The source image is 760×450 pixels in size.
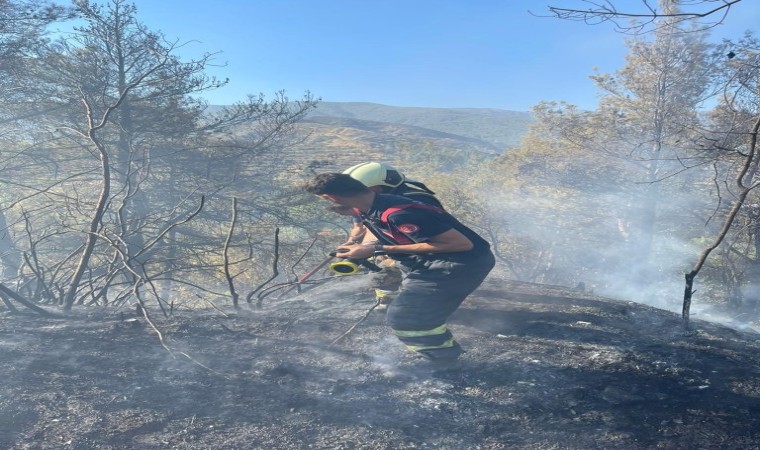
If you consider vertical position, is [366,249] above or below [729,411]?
above

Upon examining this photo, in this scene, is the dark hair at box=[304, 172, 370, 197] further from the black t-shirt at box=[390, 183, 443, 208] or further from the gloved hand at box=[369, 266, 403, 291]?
the gloved hand at box=[369, 266, 403, 291]

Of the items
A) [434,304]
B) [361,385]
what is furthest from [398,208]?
[361,385]

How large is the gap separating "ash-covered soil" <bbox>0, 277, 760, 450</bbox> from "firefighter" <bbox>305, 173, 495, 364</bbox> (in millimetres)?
325

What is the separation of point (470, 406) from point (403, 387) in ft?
1.59

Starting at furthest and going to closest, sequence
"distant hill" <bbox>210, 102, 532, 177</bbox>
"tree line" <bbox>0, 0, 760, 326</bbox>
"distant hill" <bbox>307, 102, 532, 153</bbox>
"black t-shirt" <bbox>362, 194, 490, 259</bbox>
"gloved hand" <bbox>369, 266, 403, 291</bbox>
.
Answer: "distant hill" <bbox>307, 102, 532, 153</bbox> < "distant hill" <bbox>210, 102, 532, 177</bbox> < "tree line" <bbox>0, 0, 760, 326</bbox> < "gloved hand" <bbox>369, 266, 403, 291</bbox> < "black t-shirt" <bbox>362, 194, 490, 259</bbox>

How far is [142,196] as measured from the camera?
430 inches

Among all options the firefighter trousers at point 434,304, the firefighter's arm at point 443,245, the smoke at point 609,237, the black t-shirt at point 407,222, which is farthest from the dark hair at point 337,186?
the smoke at point 609,237

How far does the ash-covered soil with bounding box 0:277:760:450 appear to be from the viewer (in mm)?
2699

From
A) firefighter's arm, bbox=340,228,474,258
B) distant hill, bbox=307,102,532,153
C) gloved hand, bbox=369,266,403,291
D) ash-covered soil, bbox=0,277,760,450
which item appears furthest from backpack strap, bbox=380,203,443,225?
distant hill, bbox=307,102,532,153

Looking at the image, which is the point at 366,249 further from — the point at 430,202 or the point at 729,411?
the point at 729,411

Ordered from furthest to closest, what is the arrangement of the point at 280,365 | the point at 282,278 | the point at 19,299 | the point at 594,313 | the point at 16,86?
the point at 282,278 < the point at 16,86 < the point at 594,313 < the point at 19,299 < the point at 280,365

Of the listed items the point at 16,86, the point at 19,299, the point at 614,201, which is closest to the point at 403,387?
the point at 19,299

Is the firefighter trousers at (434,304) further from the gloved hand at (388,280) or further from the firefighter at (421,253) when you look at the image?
the gloved hand at (388,280)

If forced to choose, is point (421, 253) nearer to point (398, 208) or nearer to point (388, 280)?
point (398, 208)
